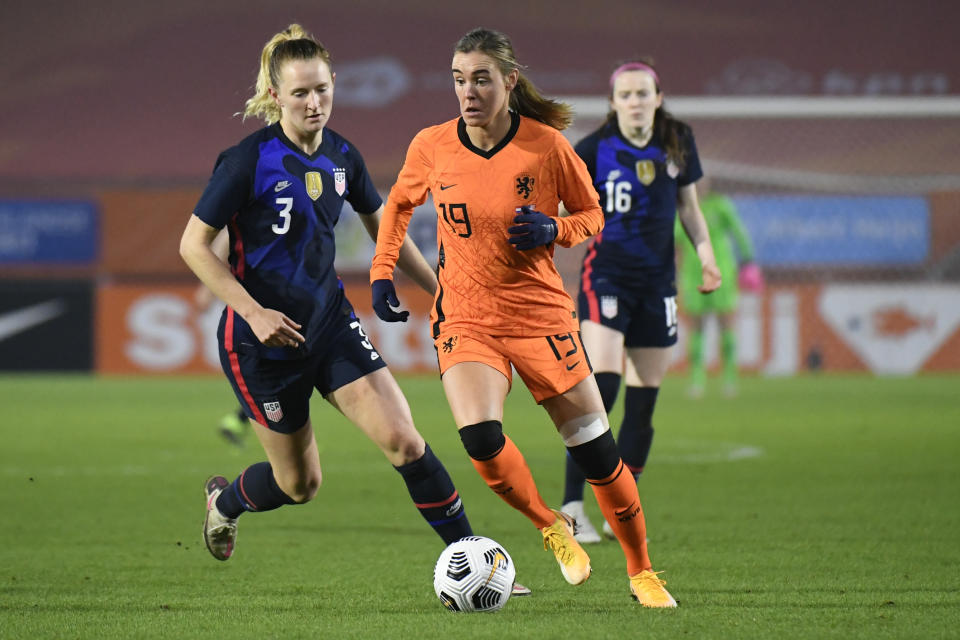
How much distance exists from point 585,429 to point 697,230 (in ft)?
7.15

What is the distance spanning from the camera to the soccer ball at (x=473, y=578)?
472 centimetres

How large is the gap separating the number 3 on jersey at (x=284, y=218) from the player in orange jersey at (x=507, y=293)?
1.26 feet

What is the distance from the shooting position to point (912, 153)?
27.5 meters

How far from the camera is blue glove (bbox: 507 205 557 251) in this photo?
Answer: 4582mm

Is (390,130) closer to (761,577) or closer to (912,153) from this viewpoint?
(912,153)

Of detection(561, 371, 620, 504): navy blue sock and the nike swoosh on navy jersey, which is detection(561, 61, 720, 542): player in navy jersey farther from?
the nike swoosh on navy jersey

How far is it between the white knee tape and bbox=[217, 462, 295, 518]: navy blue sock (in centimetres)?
133

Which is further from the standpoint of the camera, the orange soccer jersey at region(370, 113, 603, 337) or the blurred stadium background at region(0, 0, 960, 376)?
the blurred stadium background at region(0, 0, 960, 376)

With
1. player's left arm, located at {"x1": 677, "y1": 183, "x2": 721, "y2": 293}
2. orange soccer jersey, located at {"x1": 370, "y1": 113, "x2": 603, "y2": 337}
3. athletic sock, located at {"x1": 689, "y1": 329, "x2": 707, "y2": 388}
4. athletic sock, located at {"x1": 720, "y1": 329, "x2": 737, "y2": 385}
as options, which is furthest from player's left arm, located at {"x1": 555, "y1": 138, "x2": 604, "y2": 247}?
athletic sock, located at {"x1": 720, "y1": 329, "x2": 737, "y2": 385}

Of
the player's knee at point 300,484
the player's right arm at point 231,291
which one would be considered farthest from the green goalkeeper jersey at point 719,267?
the player's right arm at point 231,291

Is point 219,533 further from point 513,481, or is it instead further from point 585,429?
point 585,429

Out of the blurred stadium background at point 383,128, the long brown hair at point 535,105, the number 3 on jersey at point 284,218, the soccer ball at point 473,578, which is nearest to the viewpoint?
the soccer ball at point 473,578

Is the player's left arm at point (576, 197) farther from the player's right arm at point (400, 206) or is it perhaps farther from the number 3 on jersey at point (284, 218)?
the number 3 on jersey at point (284, 218)

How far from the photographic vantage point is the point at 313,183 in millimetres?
5152
